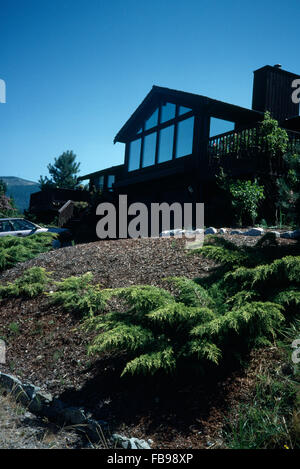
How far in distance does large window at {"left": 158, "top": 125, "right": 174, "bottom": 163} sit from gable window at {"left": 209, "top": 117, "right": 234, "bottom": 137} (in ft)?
7.22

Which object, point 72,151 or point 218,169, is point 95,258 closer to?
point 218,169

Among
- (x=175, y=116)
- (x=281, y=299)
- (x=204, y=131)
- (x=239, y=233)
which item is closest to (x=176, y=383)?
(x=281, y=299)

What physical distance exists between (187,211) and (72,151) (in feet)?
161

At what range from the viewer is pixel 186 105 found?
52.2ft

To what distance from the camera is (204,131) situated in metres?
14.9

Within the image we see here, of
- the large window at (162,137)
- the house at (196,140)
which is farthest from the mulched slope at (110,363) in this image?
the large window at (162,137)

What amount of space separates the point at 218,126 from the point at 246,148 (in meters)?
4.10

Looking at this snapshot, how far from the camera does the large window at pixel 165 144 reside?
1699 cm

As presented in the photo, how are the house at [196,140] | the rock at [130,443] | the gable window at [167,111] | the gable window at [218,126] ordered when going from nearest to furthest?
the rock at [130,443]
the house at [196,140]
the gable window at [218,126]
the gable window at [167,111]

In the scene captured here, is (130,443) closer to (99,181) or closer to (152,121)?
(152,121)

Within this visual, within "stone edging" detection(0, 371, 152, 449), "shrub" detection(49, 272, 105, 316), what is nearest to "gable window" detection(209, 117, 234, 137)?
"shrub" detection(49, 272, 105, 316)

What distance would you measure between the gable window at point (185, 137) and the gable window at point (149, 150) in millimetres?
2114

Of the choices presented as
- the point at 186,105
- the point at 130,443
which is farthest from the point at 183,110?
the point at 130,443

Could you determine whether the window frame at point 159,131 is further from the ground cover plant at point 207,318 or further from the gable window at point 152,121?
the ground cover plant at point 207,318
